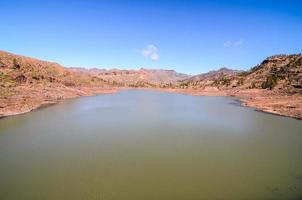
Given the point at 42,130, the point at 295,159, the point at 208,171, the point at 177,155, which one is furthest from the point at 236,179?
the point at 42,130

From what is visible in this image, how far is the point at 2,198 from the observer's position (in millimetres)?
12742

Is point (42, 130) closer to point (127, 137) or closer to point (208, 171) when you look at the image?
point (127, 137)

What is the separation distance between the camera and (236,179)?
15.4m

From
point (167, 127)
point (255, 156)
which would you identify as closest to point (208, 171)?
point (255, 156)

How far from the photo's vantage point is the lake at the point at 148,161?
1362 centimetres

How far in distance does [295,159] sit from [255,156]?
2897 mm

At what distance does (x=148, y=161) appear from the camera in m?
18.3

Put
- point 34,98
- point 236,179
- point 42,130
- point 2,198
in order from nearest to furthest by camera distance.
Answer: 1. point 2,198
2. point 236,179
3. point 42,130
4. point 34,98

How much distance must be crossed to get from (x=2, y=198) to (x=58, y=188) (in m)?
2.71

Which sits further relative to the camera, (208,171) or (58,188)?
(208,171)

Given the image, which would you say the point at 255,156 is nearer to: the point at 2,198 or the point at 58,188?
the point at 58,188

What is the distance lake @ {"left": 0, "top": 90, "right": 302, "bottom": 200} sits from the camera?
1362 cm

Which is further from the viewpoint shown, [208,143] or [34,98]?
[34,98]

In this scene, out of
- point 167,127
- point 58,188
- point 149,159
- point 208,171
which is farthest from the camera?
point 167,127
